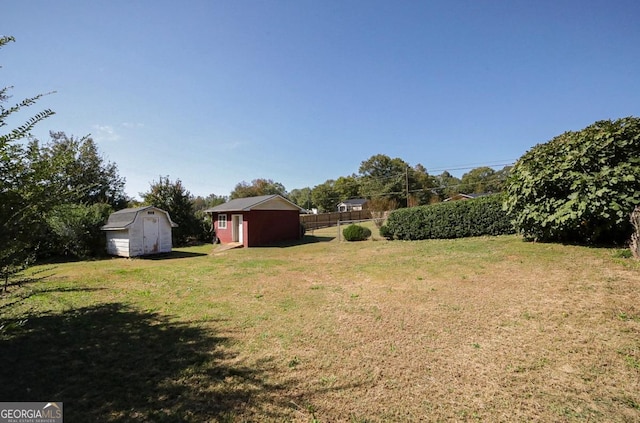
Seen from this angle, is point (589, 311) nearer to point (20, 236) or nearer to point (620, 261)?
point (620, 261)

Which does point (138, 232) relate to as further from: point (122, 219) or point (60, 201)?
point (60, 201)

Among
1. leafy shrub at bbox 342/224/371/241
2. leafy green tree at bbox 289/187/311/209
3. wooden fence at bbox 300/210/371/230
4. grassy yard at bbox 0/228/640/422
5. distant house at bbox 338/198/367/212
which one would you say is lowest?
grassy yard at bbox 0/228/640/422

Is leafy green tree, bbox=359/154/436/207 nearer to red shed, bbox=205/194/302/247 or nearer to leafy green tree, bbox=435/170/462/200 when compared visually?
leafy green tree, bbox=435/170/462/200

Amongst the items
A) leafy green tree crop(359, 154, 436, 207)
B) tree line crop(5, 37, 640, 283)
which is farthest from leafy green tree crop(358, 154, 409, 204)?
tree line crop(5, 37, 640, 283)

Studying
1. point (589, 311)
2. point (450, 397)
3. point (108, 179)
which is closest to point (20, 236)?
point (450, 397)

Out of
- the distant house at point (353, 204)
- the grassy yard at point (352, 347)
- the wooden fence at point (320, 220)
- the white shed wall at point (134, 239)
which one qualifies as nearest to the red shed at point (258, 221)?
the white shed wall at point (134, 239)

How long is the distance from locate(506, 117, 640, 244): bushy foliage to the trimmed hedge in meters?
2.42

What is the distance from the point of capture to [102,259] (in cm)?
1388

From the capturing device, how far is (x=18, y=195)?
2990mm

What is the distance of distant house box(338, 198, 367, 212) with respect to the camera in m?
52.3

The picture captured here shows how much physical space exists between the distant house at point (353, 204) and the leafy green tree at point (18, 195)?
49287mm

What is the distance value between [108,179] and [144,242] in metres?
15.9

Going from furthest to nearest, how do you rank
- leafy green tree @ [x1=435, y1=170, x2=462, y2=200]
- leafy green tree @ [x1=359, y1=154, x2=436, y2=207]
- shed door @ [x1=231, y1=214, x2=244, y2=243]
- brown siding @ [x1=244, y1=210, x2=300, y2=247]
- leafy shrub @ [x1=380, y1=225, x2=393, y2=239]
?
leafy green tree @ [x1=435, y1=170, x2=462, y2=200]
leafy green tree @ [x1=359, y1=154, x2=436, y2=207]
shed door @ [x1=231, y1=214, x2=244, y2=243]
brown siding @ [x1=244, y1=210, x2=300, y2=247]
leafy shrub @ [x1=380, y1=225, x2=393, y2=239]

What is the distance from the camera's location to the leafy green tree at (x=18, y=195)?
A: 2.82 meters
